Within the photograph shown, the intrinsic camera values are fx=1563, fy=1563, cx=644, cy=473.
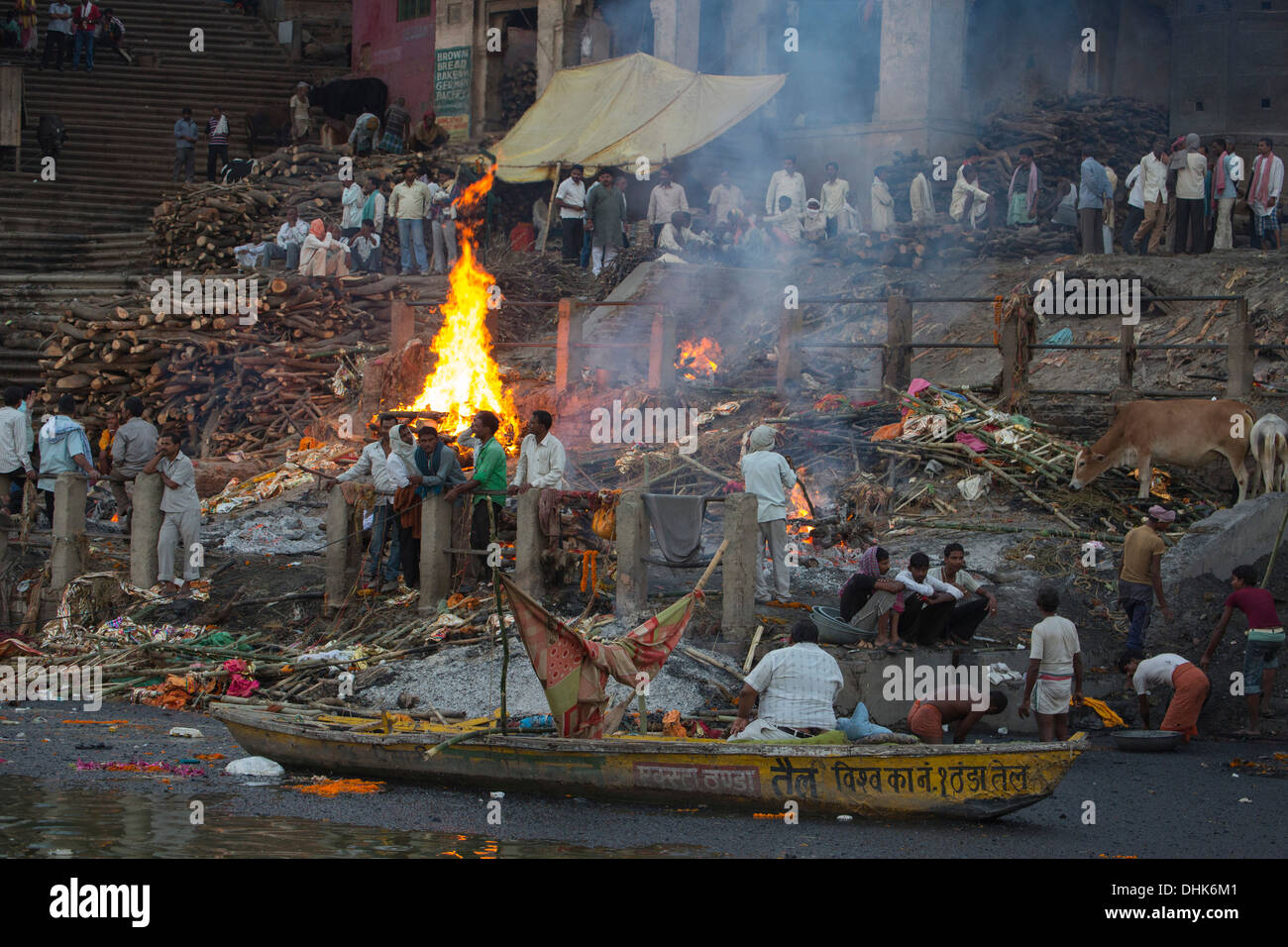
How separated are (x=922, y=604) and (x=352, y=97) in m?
24.9

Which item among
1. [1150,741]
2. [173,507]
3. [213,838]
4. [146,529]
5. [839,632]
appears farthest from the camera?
[146,529]

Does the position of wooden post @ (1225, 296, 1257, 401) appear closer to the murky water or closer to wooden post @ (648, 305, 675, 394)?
wooden post @ (648, 305, 675, 394)

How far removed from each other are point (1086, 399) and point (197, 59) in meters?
24.2

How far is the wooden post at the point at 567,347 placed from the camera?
2017 cm

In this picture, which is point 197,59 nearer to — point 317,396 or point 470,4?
point 470,4

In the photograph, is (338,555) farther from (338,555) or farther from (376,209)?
(376,209)

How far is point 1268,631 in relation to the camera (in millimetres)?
12977

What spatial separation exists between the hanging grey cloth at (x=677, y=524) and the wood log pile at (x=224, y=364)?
8.93 metres

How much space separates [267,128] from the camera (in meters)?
33.5

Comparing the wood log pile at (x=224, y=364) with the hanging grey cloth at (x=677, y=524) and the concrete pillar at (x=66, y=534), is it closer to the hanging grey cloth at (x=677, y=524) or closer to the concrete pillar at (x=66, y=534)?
the concrete pillar at (x=66, y=534)

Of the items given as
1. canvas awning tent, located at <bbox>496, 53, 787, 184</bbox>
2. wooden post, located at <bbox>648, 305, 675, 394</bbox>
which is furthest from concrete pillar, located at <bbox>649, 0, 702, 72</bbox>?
wooden post, located at <bbox>648, 305, 675, 394</bbox>

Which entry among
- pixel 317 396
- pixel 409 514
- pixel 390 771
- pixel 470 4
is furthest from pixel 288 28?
pixel 390 771

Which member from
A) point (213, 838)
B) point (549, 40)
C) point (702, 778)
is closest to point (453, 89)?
point (549, 40)
